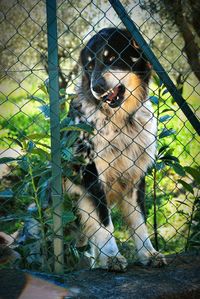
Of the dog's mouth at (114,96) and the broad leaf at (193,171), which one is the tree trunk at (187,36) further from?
the broad leaf at (193,171)

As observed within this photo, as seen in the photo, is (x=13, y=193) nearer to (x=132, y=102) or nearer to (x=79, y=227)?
(x=79, y=227)

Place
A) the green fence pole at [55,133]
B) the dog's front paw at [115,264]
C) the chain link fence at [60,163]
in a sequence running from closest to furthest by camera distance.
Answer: the green fence pole at [55,133] < the chain link fence at [60,163] < the dog's front paw at [115,264]

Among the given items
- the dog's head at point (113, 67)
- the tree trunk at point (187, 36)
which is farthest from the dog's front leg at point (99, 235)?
the tree trunk at point (187, 36)

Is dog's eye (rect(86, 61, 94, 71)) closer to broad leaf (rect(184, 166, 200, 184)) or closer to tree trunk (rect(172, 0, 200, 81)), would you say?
broad leaf (rect(184, 166, 200, 184))

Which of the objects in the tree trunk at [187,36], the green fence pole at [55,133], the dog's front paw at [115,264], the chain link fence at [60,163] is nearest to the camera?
the green fence pole at [55,133]

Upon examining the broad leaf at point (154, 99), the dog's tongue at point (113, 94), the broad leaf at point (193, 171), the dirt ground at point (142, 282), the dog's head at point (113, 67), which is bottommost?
the dirt ground at point (142, 282)

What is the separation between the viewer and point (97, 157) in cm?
283

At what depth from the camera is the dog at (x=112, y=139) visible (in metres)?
2.80

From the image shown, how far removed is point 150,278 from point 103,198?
0.64 metres

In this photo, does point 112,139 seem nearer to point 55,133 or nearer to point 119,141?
point 119,141

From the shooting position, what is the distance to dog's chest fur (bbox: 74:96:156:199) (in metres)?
2.87

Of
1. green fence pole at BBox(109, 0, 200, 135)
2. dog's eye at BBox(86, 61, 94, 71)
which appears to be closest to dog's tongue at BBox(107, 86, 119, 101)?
dog's eye at BBox(86, 61, 94, 71)

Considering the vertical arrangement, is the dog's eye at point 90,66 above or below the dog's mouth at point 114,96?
above

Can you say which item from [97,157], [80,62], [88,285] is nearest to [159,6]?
[80,62]
